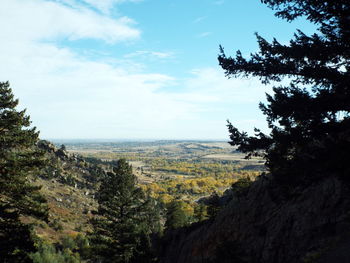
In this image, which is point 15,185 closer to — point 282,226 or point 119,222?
point 119,222

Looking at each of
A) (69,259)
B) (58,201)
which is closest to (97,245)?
(69,259)

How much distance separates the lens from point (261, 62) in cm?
1155

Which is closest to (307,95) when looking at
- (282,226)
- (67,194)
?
(282,226)

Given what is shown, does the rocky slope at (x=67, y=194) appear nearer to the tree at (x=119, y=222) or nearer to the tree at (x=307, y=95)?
A: the tree at (x=119, y=222)

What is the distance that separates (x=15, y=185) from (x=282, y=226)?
636 inches

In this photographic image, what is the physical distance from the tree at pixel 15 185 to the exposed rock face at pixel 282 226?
11684mm

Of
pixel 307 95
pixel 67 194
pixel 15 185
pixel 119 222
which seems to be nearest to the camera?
pixel 307 95

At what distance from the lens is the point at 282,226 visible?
16547 mm

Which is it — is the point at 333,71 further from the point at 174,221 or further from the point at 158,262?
the point at 174,221

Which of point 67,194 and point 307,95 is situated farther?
point 67,194

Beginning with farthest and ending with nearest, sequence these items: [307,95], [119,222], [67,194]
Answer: [67,194] → [119,222] → [307,95]

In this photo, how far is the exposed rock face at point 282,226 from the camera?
13.2m

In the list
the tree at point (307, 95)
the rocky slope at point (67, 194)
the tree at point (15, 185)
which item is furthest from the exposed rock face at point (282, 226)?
the rocky slope at point (67, 194)

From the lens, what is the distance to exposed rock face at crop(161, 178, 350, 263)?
13227 mm
